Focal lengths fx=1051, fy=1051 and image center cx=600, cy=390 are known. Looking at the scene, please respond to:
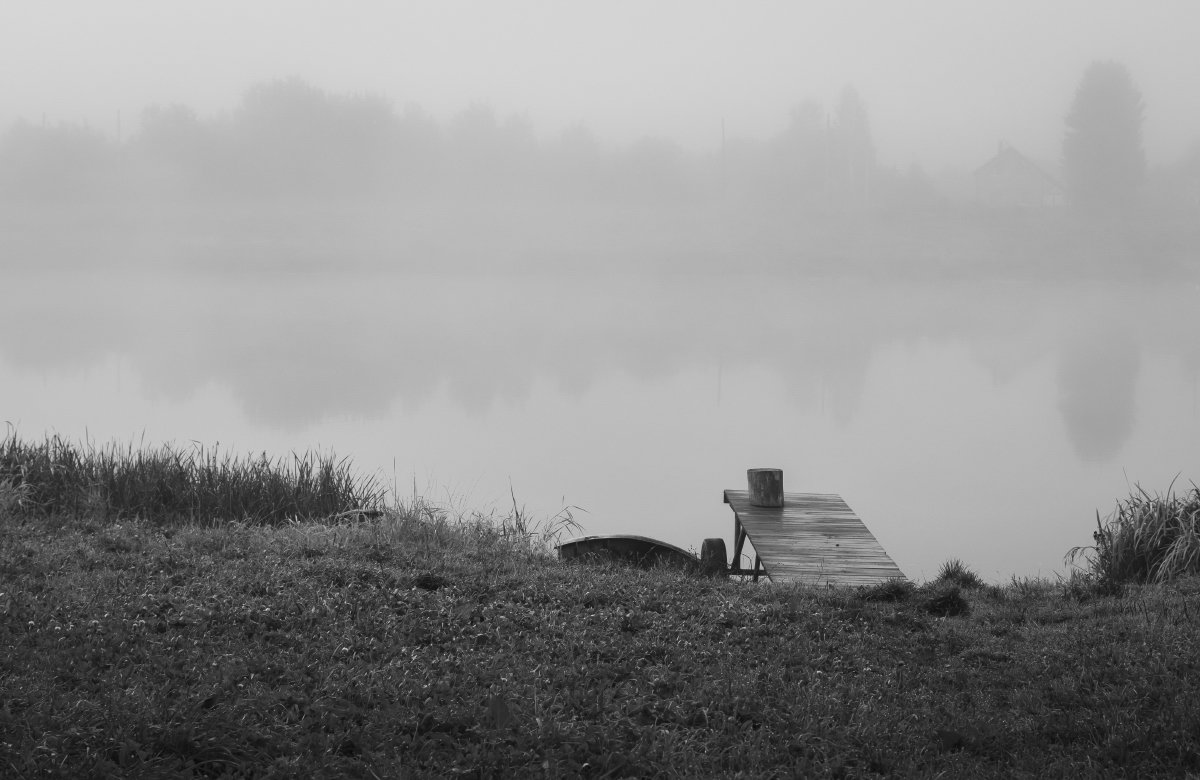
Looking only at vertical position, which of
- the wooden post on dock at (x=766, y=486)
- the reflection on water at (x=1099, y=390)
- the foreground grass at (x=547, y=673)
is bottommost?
the foreground grass at (x=547, y=673)

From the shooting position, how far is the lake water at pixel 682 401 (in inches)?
716

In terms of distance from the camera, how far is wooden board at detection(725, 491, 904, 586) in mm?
8281

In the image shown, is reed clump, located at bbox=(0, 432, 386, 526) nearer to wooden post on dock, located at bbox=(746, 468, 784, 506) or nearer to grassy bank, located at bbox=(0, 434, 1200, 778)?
grassy bank, located at bbox=(0, 434, 1200, 778)

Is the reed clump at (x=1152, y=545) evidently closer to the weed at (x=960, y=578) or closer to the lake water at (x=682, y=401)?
the weed at (x=960, y=578)

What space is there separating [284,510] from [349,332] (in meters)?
55.2

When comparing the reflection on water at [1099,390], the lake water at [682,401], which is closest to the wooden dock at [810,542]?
the lake water at [682,401]

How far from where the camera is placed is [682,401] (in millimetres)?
33656

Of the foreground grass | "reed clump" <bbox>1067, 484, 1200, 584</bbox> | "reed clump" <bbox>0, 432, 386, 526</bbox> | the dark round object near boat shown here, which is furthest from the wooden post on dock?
"reed clump" <bbox>0, 432, 386, 526</bbox>

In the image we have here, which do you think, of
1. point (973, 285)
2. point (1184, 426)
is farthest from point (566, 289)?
point (1184, 426)

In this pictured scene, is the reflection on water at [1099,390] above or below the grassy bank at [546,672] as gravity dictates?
above

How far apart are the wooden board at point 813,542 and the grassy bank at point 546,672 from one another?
961 millimetres

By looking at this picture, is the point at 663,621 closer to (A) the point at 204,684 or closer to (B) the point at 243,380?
(A) the point at 204,684

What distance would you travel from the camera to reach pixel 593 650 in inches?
215

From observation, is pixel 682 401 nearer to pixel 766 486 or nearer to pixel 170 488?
pixel 766 486
